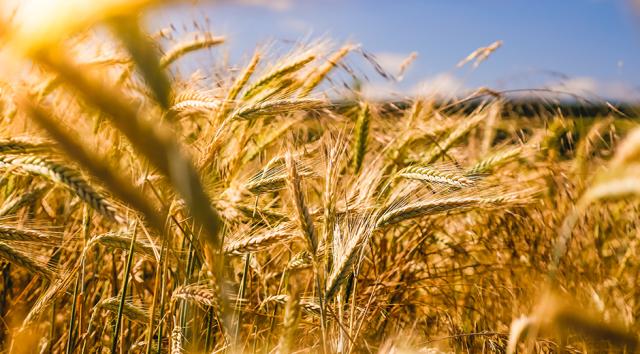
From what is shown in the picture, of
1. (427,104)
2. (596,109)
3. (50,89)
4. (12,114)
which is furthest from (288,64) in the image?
(596,109)

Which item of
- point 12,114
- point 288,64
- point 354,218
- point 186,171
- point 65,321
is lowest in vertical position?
point 65,321

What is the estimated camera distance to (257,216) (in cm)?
182

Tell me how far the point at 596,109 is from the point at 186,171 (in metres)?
2.68

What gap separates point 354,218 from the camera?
5.28 ft

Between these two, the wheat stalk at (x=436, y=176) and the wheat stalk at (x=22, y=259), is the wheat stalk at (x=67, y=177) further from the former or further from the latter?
the wheat stalk at (x=436, y=176)

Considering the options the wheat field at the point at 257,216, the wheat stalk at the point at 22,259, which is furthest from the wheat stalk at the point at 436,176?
the wheat stalk at the point at 22,259

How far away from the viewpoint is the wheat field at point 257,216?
0.80 meters

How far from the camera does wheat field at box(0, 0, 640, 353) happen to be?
2.64ft

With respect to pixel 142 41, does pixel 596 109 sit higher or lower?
higher

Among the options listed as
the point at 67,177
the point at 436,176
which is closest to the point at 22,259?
the point at 67,177

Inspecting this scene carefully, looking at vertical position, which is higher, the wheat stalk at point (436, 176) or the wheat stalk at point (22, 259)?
the wheat stalk at point (436, 176)

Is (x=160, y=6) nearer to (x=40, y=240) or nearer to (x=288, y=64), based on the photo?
(x=40, y=240)

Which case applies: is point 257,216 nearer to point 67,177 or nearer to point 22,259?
point 22,259

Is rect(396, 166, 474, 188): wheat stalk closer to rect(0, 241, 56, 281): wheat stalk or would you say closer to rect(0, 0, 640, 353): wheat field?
rect(0, 0, 640, 353): wheat field
